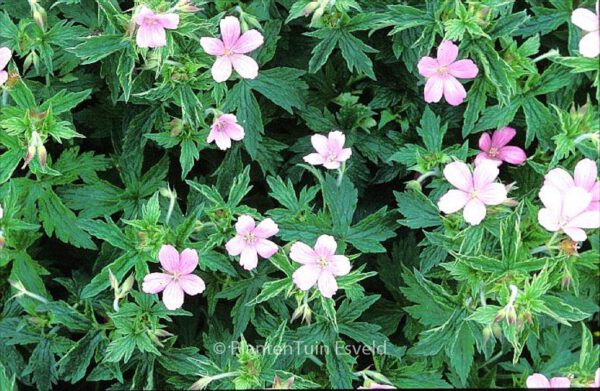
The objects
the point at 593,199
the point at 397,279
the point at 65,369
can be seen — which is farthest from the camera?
the point at 397,279

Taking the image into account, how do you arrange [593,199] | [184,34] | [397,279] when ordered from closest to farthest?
[593,199] < [184,34] < [397,279]

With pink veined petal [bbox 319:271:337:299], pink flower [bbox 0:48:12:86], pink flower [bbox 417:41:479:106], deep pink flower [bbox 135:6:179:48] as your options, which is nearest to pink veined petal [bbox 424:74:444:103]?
pink flower [bbox 417:41:479:106]

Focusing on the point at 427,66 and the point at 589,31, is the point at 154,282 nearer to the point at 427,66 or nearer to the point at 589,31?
the point at 427,66

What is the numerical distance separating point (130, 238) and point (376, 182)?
40.8 inches

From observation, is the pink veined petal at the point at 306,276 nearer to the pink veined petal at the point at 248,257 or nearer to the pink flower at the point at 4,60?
the pink veined petal at the point at 248,257

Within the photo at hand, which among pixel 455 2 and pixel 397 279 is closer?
pixel 455 2

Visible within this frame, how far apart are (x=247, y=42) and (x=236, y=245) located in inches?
27.9

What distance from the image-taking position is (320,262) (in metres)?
2.27

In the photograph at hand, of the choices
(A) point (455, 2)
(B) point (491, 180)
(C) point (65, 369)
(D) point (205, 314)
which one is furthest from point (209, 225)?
(A) point (455, 2)

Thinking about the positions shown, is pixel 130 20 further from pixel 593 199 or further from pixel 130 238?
pixel 593 199

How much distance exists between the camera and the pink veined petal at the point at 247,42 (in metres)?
2.46

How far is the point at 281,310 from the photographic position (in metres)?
2.54

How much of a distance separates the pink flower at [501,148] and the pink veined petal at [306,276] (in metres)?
0.88

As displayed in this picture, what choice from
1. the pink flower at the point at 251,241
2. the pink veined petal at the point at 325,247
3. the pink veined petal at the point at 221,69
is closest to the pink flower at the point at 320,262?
the pink veined petal at the point at 325,247
